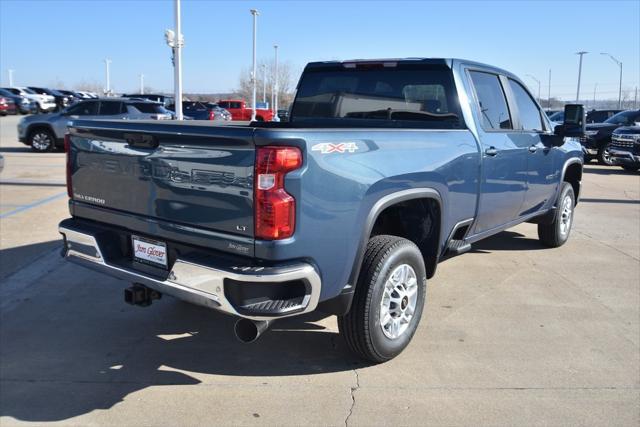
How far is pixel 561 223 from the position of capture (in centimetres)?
721

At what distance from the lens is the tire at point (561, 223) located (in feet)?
23.0

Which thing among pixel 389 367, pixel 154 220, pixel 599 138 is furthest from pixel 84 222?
pixel 599 138

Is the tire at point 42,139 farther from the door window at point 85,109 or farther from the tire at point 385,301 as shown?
the tire at point 385,301

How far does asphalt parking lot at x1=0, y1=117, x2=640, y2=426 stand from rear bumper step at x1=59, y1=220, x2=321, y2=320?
0.70 metres

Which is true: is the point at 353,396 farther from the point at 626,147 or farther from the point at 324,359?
the point at 626,147

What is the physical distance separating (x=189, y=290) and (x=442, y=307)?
106 inches

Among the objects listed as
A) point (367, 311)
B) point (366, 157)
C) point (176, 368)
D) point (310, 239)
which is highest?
point (366, 157)

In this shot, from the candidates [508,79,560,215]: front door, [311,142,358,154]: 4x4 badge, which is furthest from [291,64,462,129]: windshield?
[311,142,358,154]: 4x4 badge

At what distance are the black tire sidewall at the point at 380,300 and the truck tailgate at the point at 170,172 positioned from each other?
1037mm

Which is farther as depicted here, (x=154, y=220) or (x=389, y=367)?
(x=389, y=367)

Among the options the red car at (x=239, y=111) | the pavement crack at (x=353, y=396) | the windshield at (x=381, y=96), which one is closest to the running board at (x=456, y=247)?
the windshield at (x=381, y=96)

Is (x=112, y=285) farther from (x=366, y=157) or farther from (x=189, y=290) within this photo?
(x=366, y=157)

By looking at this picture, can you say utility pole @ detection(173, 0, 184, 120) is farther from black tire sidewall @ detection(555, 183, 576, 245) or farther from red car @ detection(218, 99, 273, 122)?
red car @ detection(218, 99, 273, 122)

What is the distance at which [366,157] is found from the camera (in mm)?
3424
